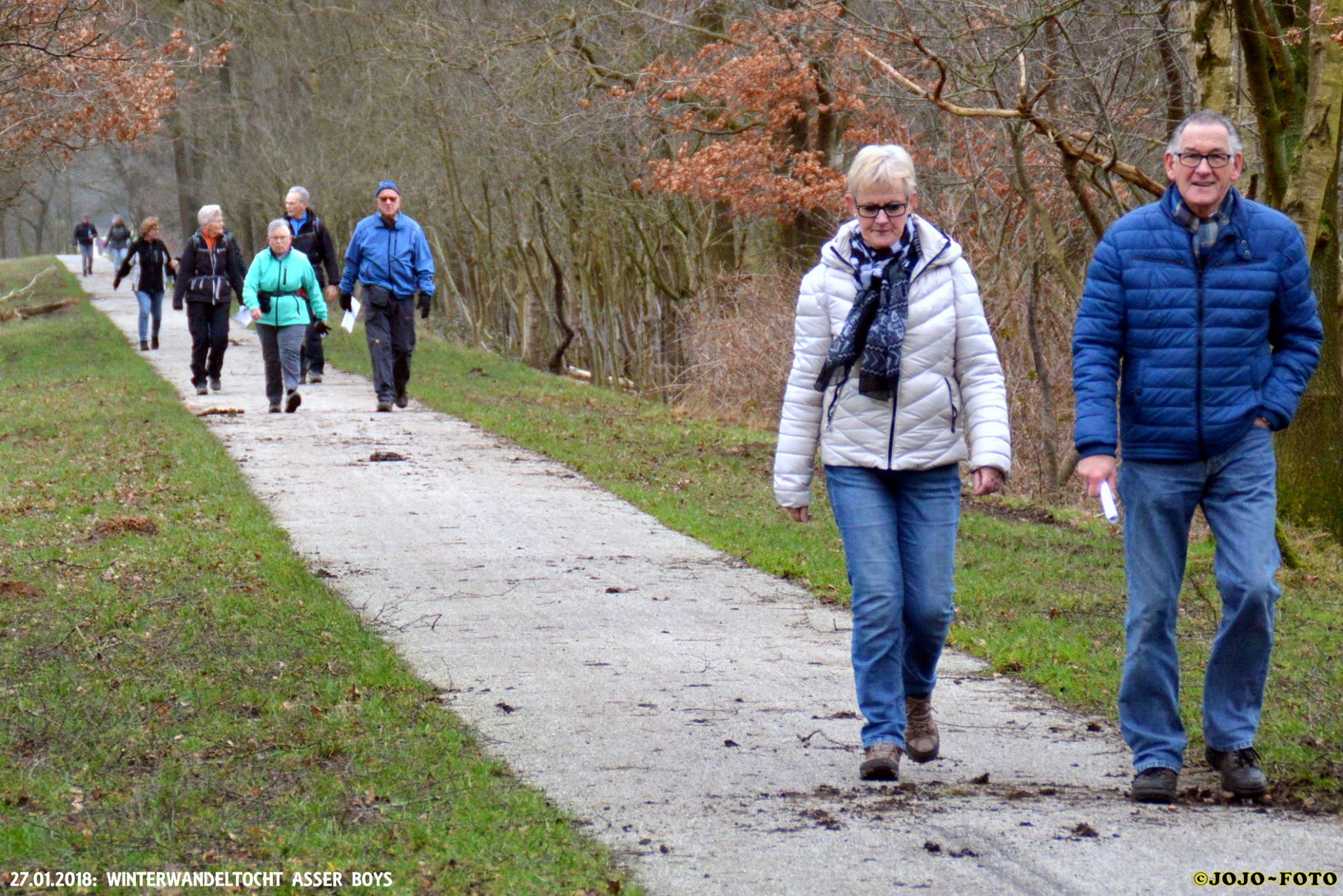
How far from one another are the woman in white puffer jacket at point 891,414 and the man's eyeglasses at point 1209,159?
0.75m

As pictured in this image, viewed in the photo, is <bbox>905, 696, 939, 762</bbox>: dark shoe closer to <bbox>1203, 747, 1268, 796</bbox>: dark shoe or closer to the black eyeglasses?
<bbox>1203, 747, 1268, 796</bbox>: dark shoe


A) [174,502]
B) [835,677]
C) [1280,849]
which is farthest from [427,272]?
[1280,849]

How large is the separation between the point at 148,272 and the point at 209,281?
6840 millimetres

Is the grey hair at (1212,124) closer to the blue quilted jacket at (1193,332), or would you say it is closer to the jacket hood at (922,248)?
the blue quilted jacket at (1193,332)

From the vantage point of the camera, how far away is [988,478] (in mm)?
4895

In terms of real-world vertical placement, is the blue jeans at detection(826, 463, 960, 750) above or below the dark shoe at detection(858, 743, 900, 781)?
above

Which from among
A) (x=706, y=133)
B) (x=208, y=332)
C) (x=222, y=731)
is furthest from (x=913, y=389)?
(x=706, y=133)

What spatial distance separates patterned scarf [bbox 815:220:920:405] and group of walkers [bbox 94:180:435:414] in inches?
376

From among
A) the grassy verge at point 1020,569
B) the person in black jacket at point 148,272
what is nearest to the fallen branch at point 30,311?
the person in black jacket at point 148,272

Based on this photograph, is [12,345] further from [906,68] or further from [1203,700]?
[1203,700]

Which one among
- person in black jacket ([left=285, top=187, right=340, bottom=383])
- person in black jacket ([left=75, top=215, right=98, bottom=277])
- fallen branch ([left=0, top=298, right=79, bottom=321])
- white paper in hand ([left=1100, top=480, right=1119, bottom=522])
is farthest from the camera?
person in black jacket ([left=75, top=215, right=98, bottom=277])

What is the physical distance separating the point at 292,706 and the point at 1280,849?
3.38m

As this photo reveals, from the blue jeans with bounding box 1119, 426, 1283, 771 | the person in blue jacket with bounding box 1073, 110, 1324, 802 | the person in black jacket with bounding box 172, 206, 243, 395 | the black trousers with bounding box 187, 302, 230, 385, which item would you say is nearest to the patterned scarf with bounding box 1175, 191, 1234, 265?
the person in blue jacket with bounding box 1073, 110, 1324, 802

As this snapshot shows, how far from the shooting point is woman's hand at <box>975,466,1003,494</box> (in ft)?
16.0
